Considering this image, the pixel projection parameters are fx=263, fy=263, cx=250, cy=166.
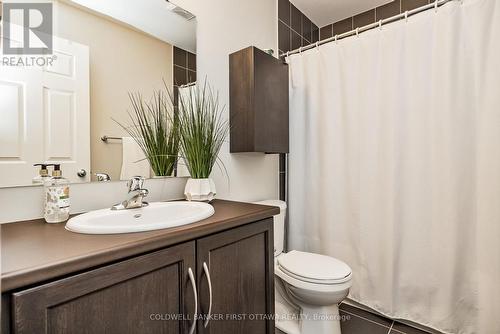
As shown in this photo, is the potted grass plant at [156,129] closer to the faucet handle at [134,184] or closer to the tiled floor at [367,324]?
the faucet handle at [134,184]

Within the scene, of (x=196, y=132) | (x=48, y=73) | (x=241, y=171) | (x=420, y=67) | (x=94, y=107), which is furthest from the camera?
(x=241, y=171)

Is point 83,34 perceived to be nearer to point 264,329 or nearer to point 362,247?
point 264,329

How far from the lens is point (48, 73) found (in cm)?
95

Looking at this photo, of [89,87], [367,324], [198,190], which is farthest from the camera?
[367,324]

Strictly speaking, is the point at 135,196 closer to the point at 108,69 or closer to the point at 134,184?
the point at 134,184

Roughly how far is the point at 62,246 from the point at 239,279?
57 centimetres

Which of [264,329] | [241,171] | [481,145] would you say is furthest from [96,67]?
[481,145]

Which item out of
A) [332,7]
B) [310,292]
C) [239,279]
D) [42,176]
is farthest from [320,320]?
[332,7]

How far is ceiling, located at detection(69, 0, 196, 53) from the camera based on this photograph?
111 centimetres

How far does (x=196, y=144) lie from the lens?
1280mm

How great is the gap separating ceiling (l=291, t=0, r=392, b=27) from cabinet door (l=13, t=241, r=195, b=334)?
2.24 meters

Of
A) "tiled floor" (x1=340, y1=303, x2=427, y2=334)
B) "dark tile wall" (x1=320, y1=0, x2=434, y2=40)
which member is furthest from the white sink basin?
"dark tile wall" (x1=320, y1=0, x2=434, y2=40)

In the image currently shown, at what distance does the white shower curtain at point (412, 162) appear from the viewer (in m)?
1.34

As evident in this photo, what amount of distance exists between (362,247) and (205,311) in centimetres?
127
